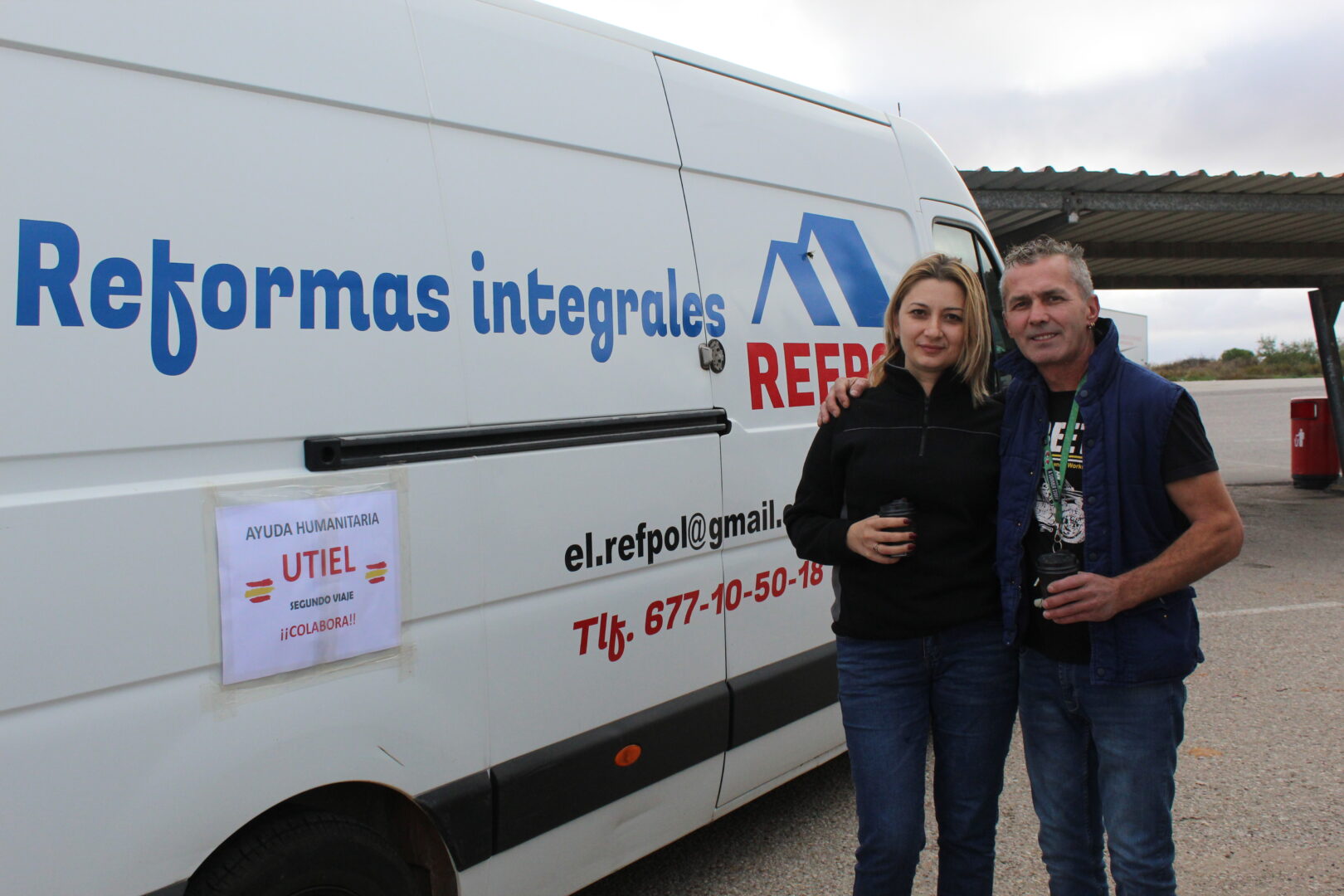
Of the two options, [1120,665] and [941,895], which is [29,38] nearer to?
[1120,665]

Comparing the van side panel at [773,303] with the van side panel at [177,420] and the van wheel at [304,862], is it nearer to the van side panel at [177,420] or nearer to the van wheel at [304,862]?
the van side panel at [177,420]

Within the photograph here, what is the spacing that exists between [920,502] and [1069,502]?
30 centimetres

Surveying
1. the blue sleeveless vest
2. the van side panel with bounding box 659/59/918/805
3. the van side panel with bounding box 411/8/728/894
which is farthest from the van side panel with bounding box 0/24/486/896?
the blue sleeveless vest


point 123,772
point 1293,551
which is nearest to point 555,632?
point 123,772

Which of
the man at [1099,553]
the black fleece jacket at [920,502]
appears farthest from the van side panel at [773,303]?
the man at [1099,553]

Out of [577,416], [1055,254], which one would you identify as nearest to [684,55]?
[577,416]

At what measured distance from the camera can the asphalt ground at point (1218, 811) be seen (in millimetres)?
3135

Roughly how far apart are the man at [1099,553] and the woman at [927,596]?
0.21 ft

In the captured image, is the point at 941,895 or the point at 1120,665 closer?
the point at 1120,665

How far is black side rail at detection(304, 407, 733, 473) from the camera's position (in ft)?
6.39

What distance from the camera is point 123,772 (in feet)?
5.51

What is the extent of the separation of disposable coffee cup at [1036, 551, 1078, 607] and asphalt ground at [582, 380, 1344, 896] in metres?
1.47

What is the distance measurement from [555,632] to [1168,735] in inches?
51.2

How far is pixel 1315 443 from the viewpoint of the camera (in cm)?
1210
